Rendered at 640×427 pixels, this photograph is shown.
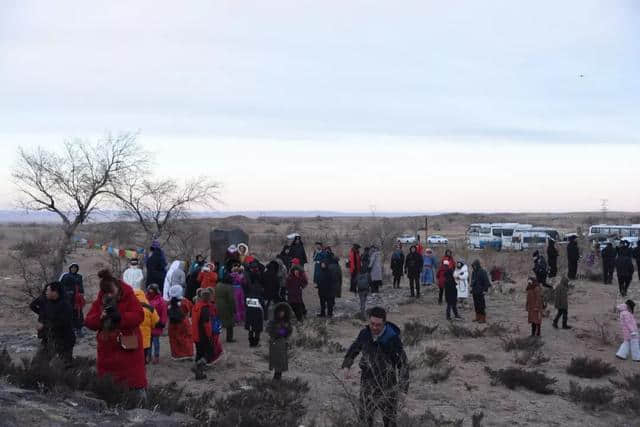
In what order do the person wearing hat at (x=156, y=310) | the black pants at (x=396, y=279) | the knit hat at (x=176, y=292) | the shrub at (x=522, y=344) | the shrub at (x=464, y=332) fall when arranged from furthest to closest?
the black pants at (x=396, y=279) < the shrub at (x=464, y=332) < the shrub at (x=522, y=344) < the knit hat at (x=176, y=292) < the person wearing hat at (x=156, y=310)

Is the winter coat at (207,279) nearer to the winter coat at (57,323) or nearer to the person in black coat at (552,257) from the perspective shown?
the winter coat at (57,323)

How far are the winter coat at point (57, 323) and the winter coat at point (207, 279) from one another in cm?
485

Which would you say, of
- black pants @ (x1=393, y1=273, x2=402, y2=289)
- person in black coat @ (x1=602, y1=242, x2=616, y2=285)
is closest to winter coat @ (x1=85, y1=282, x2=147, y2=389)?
black pants @ (x1=393, y1=273, x2=402, y2=289)

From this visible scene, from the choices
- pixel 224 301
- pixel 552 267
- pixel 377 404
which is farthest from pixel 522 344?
pixel 552 267

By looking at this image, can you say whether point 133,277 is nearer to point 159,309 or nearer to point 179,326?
point 179,326

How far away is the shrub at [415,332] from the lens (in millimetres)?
12210

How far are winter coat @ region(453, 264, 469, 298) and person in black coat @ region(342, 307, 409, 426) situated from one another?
9524 millimetres

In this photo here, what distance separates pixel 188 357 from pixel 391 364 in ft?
16.0

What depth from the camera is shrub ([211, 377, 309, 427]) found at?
630cm

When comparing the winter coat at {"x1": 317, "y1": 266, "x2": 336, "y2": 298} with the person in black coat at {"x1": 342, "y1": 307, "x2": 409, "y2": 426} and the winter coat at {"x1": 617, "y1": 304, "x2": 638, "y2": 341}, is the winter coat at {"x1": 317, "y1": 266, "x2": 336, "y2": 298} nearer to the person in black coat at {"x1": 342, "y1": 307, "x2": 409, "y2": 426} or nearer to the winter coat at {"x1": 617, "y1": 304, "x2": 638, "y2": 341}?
the winter coat at {"x1": 617, "y1": 304, "x2": 638, "y2": 341}

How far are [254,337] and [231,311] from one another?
0.64 meters

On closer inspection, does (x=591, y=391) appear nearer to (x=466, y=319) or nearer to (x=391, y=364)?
(x=391, y=364)

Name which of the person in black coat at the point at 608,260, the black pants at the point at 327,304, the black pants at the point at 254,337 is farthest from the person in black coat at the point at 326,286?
the person in black coat at the point at 608,260

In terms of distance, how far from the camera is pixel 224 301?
444 inches
